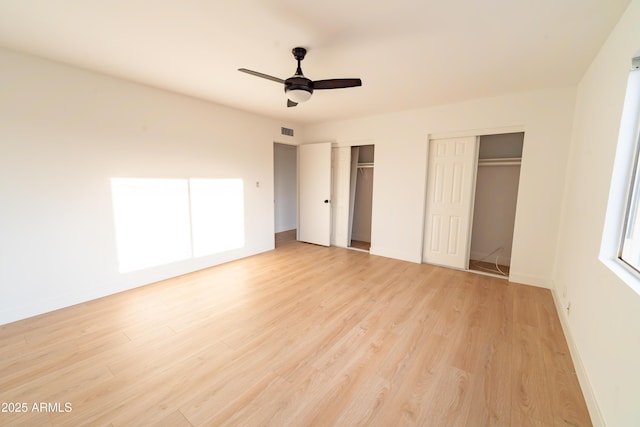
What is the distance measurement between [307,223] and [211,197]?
7.40 feet

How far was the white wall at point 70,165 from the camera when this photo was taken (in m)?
2.41

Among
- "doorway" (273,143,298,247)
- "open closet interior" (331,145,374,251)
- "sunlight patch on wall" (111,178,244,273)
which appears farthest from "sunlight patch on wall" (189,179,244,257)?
"doorway" (273,143,298,247)

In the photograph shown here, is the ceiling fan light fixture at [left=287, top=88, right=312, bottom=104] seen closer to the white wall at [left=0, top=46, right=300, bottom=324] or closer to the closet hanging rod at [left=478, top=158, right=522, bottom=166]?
the white wall at [left=0, top=46, right=300, bottom=324]

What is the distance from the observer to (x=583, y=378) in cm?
175

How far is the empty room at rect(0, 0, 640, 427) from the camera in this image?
163 centimetres

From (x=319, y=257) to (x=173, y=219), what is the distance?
2.49 m

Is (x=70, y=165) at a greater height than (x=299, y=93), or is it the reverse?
(x=299, y=93)

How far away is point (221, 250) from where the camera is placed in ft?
14.0

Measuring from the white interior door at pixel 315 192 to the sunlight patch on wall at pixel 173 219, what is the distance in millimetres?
1552

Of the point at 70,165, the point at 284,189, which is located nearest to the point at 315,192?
the point at 284,189

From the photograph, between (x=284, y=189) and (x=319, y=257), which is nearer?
(x=319, y=257)

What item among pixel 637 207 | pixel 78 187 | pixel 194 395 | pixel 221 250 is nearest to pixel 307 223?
pixel 221 250

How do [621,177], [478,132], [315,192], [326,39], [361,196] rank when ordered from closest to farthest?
1. [621,177]
2. [326,39]
3. [478,132]
4. [315,192]
5. [361,196]

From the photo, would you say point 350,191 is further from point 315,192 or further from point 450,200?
point 450,200
